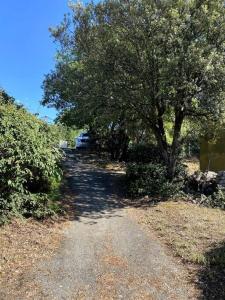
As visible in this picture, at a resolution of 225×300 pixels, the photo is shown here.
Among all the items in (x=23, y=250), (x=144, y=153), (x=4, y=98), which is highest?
(x=4, y=98)

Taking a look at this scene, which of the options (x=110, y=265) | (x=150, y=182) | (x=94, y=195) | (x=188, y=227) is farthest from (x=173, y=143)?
(x=110, y=265)

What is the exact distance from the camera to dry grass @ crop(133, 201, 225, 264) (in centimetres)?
932

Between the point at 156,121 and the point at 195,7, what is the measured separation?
193 inches

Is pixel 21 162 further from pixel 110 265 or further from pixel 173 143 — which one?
pixel 173 143

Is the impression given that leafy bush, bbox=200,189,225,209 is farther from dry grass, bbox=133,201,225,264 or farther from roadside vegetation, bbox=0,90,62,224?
roadside vegetation, bbox=0,90,62,224

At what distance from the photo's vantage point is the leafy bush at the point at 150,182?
1545cm

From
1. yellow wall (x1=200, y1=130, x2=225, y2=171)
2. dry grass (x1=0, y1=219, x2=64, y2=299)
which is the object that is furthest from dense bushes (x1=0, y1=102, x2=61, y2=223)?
yellow wall (x1=200, y1=130, x2=225, y2=171)

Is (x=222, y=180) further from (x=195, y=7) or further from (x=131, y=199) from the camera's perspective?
(x=195, y=7)

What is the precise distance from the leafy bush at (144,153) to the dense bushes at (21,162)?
10.0 meters

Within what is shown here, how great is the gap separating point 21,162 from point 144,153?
505 inches

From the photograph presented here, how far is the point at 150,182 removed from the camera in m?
15.8

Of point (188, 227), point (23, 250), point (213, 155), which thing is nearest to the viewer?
point (23, 250)

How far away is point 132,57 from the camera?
15961mm

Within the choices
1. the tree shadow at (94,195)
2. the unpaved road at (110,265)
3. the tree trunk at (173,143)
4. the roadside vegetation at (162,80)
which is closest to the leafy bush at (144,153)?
the tree shadow at (94,195)
